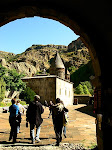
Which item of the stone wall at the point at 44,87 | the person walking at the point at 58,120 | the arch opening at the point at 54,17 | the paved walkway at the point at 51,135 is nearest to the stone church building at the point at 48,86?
the stone wall at the point at 44,87

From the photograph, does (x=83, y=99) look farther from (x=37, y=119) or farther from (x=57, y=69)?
(x=37, y=119)

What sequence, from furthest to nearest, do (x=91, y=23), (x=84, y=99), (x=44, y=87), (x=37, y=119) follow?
(x=84, y=99)
(x=44, y=87)
(x=37, y=119)
(x=91, y=23)

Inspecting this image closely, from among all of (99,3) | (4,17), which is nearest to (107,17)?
(99,3)

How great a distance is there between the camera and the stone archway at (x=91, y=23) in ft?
13.0

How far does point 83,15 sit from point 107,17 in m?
0.67

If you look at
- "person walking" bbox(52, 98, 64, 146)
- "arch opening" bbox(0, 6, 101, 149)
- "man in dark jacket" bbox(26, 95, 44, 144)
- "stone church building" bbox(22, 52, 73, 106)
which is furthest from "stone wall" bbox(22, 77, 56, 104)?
"arch opening" bbox(0, 6, 101, 149)

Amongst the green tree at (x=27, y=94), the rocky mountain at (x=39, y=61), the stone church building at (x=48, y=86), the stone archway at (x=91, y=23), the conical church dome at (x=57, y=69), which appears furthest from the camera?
the rocky mountain at (x=39, y=61)

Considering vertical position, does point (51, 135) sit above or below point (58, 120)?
below

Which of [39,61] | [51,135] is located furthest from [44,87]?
[39,61]

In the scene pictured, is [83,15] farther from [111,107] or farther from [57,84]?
[57,84]

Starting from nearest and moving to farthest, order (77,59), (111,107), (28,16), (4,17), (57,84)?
(111,107), (4,17), (28,16), (57,84), (77,59)

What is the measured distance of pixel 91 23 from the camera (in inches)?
167

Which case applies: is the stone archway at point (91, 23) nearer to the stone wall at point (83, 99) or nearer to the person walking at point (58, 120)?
the person walking at point (58, 120)

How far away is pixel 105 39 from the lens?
4254mm
